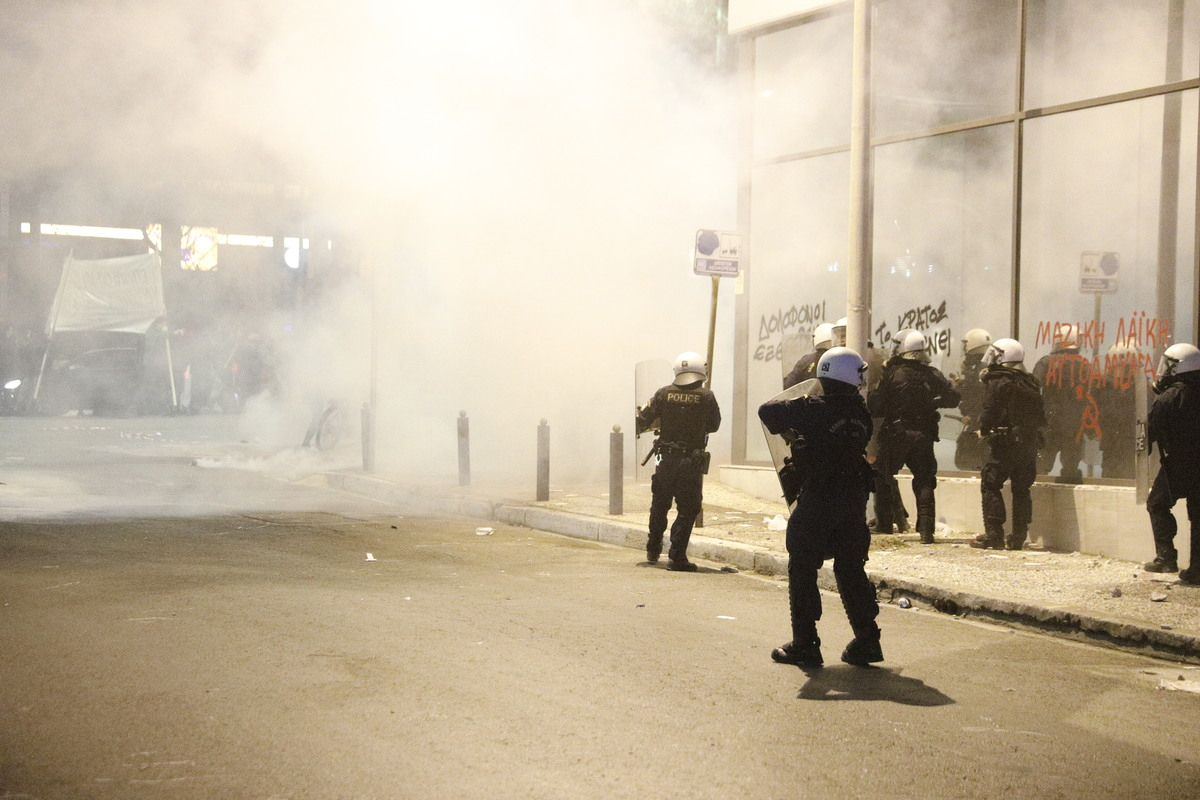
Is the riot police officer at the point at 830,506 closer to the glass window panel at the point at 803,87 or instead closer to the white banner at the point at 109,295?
the glass window panel at the point at 803,87

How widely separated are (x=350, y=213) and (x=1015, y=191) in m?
10.5

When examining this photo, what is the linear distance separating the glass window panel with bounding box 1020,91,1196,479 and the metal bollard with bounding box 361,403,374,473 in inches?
330

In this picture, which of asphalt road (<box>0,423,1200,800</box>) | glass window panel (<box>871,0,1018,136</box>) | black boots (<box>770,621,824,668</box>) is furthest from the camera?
glass window panel (<box>871,0,1018,136</box>)

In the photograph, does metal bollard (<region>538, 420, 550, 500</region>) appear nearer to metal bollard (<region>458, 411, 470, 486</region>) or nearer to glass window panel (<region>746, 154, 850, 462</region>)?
metal bollard (<region>458, 411, 470, 486</region>)

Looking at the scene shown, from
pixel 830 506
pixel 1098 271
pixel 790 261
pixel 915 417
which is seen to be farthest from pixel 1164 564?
pixel 790 261

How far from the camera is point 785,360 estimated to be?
378 inches

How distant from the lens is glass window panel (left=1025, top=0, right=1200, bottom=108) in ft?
27.7

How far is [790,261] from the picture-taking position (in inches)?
464

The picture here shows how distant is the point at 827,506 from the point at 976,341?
547cm

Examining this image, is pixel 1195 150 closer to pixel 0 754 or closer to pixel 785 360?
pixel 785 360

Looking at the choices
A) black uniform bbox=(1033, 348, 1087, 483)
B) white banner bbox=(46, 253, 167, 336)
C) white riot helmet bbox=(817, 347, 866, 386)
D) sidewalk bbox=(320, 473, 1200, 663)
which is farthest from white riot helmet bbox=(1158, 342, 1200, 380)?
white banner bbox=(46, 253, 167, 336)

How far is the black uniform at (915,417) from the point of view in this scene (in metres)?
8.72

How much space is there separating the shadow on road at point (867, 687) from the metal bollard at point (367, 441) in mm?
10443

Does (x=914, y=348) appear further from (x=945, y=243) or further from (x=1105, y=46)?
(x=1105, y=46)
